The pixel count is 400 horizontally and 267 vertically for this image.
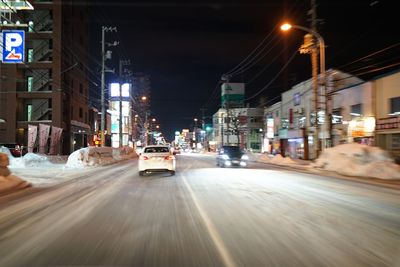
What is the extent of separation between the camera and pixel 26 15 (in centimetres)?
6100

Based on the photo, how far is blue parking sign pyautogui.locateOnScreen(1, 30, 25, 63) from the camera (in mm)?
28375

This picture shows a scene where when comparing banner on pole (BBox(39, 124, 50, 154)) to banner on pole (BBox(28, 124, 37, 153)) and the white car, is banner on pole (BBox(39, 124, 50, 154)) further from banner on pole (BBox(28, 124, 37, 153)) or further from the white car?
the white car

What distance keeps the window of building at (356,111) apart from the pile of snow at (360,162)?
8.52 meters

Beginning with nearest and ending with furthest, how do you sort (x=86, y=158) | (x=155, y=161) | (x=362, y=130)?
(x=155, y=161) → (x=86, y=158) → (x=362, y=130)

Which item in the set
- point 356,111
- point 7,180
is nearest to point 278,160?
point 356,111

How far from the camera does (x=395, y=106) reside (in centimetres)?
3294

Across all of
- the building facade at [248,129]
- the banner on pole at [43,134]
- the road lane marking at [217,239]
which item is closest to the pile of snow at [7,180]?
the road lane marking at [217,239]

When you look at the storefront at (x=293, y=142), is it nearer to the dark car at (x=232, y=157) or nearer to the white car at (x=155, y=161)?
the dark car at (x=232, y=157)

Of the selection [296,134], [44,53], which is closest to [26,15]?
[44,53]

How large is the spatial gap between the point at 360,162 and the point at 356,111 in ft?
43.0

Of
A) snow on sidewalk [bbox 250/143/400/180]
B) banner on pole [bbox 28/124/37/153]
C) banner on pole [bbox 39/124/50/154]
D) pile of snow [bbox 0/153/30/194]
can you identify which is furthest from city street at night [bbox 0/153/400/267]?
banner on pole [bbox 39/124/50/154]

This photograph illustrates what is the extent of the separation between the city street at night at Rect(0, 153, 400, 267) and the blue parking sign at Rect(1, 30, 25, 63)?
48.9 feet

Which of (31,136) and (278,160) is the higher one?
(31,136)

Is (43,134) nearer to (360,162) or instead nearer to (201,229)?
(360,162)
